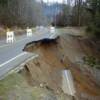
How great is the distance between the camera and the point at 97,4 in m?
52.6

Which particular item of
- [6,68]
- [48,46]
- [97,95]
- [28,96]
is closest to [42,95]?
[28,96]

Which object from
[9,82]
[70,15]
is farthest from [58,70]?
[70,15]

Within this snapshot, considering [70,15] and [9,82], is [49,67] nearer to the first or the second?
[9,82]

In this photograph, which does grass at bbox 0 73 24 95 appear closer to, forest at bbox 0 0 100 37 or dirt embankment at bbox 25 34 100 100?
dirt embankment at bbox 25 34 100 100

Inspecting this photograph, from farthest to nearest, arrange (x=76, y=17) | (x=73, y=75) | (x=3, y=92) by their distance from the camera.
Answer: (x=76, y=17), (x=73, y=75), (x=3, y=92)

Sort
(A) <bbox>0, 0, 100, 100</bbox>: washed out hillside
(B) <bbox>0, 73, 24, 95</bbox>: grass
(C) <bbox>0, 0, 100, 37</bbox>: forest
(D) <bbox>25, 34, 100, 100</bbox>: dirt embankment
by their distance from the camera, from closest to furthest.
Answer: (B) <bbox>0, 73, 24, 95</bbox>: grass
(A) <bbox>0, 0, 100, 100</bbox>: washed out hillside
(D) <bbox>25, 34, 100, 100</bbox>: dirt embankment
(C) <bbox>0, 0, 100, 37</bbox>: forest

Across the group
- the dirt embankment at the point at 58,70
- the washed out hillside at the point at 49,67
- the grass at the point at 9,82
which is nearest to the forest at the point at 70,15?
the washed out hillside at the point at 49,67

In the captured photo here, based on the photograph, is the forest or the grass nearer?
the grass

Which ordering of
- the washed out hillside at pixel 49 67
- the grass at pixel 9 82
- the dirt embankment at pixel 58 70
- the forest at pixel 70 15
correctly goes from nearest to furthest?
the grass at pixel 9 82 → the washed out hillside at pixel 49 67 → the dirt embankment at pixel 58 70 → the forest at pixel 70 15

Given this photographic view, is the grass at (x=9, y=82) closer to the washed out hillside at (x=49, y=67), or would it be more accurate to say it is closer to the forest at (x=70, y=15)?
the washed out hillside at (x=49, y=67)

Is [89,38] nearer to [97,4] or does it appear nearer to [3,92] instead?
[97,4]

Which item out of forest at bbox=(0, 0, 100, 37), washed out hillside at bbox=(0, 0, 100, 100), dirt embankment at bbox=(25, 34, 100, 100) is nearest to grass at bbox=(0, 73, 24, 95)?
washed out hillside at bbox=(0, 0, 100, 100)

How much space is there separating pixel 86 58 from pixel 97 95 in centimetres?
1399

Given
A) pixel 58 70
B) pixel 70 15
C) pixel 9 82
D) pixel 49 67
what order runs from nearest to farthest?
pixel 9 82 < pixel 49 67 < pixel 58 70 < pixel 70 15
